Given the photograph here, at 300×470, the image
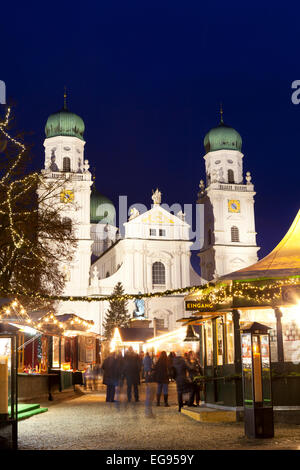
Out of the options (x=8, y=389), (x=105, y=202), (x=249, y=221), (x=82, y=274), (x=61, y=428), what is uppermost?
(x=105, y=202)

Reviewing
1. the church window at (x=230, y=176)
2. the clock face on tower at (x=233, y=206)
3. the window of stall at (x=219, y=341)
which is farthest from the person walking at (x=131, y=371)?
the church window at (x=230, y=176)

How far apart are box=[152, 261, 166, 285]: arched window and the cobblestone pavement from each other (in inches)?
1868

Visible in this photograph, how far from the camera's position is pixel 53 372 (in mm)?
22297

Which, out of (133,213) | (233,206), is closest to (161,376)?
(133,213)

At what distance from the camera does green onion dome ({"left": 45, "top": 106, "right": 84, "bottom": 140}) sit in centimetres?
6644

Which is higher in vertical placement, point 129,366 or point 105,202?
point 105,202

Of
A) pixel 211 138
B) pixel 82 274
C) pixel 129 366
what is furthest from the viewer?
pixel 211 138

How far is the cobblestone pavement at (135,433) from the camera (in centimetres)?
940

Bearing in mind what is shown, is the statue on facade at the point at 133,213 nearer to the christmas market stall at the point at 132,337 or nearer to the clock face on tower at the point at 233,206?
the clock face on tower at the point at 233,206

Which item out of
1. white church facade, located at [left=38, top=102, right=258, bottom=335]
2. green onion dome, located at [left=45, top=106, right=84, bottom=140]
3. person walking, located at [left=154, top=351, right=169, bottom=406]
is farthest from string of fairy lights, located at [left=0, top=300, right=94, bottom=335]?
green onion dome, located at [left=45, top=106, right=84, bottom=140]

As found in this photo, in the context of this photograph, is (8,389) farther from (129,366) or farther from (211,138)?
(211,138)
